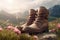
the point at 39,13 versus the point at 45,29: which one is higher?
the point at 39,13

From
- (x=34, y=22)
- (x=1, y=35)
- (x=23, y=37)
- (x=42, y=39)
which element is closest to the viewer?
(x=1, y=35)

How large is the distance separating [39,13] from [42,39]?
1.63m

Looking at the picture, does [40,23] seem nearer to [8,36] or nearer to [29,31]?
[29,31]

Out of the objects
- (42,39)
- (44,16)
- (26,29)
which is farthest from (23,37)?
(44,16)

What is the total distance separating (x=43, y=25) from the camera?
964 centimetres

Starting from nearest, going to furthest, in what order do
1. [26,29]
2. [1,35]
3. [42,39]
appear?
[1,35], [42,39], [26,29]

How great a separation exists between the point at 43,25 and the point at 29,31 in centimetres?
65

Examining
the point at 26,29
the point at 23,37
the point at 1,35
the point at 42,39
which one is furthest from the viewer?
the point at 26,29

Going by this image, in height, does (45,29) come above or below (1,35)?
below

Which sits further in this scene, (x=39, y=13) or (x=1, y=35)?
(x=39, y=13)

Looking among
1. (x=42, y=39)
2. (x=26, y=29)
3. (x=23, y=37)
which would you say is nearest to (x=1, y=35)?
(x=23, y=37)

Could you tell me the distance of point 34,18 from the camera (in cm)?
1045

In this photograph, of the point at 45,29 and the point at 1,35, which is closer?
the point at 1,35

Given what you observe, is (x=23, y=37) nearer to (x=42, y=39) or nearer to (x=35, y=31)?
(x=42, y=39)
